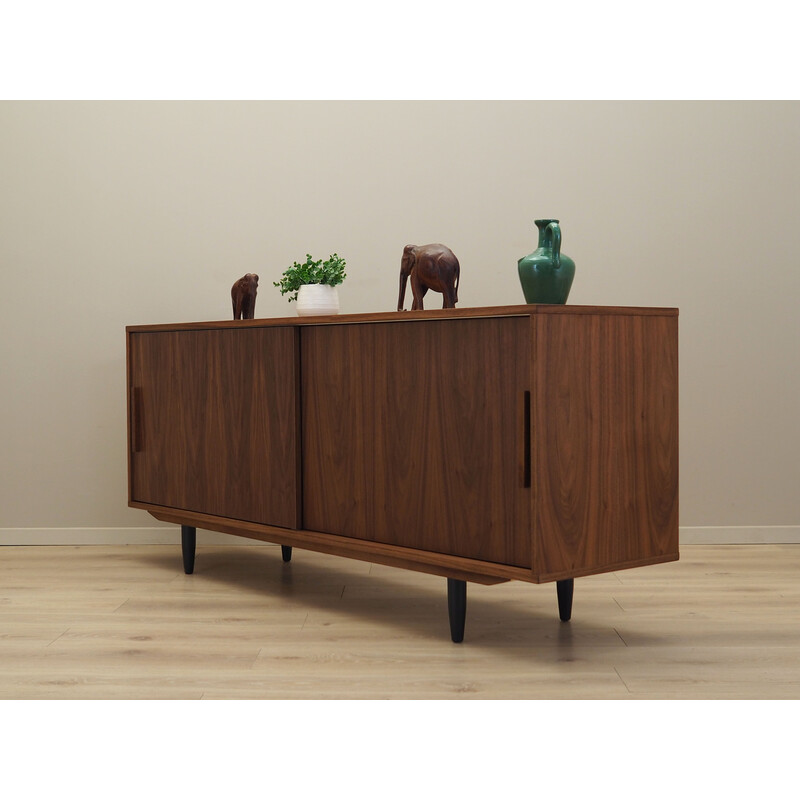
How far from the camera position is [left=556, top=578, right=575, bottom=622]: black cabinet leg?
2.74 metres

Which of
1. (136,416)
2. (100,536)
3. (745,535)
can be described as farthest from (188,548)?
(745,535)

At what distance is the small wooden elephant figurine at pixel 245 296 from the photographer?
330 cm

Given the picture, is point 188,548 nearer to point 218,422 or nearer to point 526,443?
point 218,422

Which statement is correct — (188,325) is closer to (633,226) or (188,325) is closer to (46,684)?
(46,684)

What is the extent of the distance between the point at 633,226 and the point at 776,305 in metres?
0.65

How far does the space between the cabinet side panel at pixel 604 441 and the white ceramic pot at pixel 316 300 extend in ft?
3.31

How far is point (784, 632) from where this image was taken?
8.57 feet

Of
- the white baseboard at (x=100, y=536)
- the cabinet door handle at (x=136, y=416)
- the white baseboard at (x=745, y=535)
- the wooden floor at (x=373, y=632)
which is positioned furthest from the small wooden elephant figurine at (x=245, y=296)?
the white baseboard at (x=745, y=535)

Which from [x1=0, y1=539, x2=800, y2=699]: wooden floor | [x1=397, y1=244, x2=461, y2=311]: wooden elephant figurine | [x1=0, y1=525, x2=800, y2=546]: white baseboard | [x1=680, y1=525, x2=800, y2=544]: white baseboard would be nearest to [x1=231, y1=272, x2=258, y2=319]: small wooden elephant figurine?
[x1=397, y1=244, x2=461, y2=311]: wooden elephant figurine

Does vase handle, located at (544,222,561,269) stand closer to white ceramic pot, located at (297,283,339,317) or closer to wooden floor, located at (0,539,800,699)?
white ceramic pot, located at (297,283,339,317)

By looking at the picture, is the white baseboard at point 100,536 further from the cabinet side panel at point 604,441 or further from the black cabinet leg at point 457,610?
the cabinet side panel at point 604,441

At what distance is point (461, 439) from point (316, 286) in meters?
0.88
